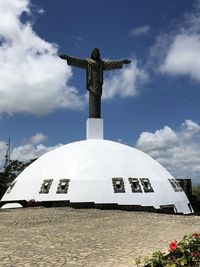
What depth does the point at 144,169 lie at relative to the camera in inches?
1040

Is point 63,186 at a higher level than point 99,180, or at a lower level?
lower

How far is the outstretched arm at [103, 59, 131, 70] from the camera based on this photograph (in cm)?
2952

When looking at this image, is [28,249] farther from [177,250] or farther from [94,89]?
[94,89]

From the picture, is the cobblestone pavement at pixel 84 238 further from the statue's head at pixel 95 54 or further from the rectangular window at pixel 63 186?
the statue's head at pixel 95 54

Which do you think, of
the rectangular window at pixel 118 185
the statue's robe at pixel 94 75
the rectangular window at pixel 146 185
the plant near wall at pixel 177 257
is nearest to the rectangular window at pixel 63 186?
the rectangular window at pixel 118 185

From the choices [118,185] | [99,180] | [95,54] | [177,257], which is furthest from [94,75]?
[177,257]

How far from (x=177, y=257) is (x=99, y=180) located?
1713cm

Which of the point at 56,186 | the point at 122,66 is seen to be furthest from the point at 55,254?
the point at 122,66

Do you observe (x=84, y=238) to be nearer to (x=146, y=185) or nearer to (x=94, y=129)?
(x=146, y=185)

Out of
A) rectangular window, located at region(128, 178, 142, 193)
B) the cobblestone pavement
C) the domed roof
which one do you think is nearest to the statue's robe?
the domed roof

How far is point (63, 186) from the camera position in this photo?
24.5m

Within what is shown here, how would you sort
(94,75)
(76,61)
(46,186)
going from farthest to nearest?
(76,61) → (94,75) → (46,186)

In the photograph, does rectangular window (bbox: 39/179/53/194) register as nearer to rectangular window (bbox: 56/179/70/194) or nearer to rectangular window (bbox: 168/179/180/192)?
rectangular window (bbox: 56/179/70/194)

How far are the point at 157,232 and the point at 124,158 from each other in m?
13.9
